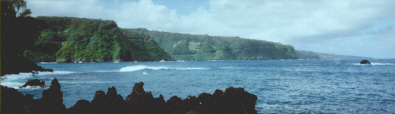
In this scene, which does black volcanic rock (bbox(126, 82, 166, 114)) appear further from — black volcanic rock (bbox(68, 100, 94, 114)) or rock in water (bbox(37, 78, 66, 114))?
rock in water (bbox(37, 78, 66, 114))

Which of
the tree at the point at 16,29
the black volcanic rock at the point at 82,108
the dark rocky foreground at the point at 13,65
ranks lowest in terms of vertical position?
the black volcanic rock at the point at 82,108

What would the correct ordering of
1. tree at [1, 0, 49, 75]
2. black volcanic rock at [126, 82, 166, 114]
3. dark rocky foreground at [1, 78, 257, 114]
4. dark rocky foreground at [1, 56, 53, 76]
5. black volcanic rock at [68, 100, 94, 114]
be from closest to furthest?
dark rocky foreground at [1, 78, 257, 114] < black volcanic rock at [68, 100, 94, 114] < black volcanic rock at [126, 82, 166, 114] < tree at [1, 0, 49, 75] < dark rocky foreground at [1, 56, 53, 76]

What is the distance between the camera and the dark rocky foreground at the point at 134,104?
11945 millimetres

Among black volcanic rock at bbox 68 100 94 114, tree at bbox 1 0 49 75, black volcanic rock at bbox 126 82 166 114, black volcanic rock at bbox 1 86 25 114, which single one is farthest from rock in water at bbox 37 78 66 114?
tree at bbox 1 0 49 75

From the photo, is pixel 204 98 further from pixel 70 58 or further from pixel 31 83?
pixel 70 58

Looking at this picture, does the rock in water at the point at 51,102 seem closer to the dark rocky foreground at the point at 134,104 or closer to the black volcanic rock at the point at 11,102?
the dark rocky foreground at the point at 134,104

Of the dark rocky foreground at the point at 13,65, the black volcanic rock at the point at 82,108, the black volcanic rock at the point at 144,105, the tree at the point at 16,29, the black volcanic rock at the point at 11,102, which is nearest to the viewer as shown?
the black volcanic rock at the point at 11,102

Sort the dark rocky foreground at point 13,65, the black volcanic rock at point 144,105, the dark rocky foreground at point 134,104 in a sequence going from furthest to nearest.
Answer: the dark rocky foreground at point 13,65
the black volcanic rock at point 144,105
the dark rocky foreground at point 134,104

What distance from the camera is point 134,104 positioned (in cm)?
1248

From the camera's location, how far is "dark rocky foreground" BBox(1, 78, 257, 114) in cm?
1195

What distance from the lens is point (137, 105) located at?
1238 cm

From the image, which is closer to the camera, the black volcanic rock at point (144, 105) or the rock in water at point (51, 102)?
the rock in water at point (51, 102)

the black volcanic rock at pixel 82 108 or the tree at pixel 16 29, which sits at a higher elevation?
the tree at pixel 16 29

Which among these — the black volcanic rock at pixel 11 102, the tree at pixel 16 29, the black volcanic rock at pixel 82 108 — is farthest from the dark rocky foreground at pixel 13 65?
the black volcanic rock at pixel 82 108
